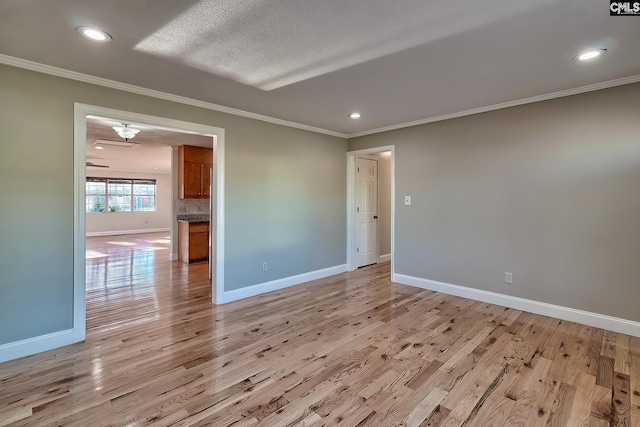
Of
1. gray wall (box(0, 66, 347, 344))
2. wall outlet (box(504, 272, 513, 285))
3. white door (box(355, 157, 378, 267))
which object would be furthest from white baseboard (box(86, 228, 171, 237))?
wall outlet (box(504, 272, 513, 285))

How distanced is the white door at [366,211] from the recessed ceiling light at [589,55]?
3.59m

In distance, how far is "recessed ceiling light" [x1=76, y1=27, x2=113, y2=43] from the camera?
207 cm

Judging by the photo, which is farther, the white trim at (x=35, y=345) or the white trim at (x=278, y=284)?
the white trim at (x=278, y=284)

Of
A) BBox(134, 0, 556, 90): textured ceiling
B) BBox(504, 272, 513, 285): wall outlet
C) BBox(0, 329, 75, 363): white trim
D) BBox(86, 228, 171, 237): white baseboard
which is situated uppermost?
BBox(134, 0, 556, 90): textured ceiling

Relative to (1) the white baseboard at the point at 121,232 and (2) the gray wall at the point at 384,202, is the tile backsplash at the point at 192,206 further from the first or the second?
(1) the white baseboard at the point at 121,232

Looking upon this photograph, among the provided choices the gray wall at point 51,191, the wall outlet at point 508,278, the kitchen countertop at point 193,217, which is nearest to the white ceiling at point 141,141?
the gray wall at point 51,191

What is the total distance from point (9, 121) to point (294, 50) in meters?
2.45

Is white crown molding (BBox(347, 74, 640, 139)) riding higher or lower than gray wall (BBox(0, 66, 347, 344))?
higher

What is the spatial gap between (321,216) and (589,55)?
3720 millimetres

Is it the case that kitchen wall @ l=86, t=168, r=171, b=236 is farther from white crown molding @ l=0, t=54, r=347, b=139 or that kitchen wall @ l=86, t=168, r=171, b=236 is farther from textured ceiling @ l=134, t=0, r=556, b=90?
textured ceiling @ l=134, t=0, r=556, b=90

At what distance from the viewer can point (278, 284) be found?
14.9 ft

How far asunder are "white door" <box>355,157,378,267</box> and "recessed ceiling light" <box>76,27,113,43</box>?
4.24 metres

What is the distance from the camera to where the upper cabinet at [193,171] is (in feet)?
21.3

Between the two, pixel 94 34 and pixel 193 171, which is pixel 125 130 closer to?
pixel 193 171
